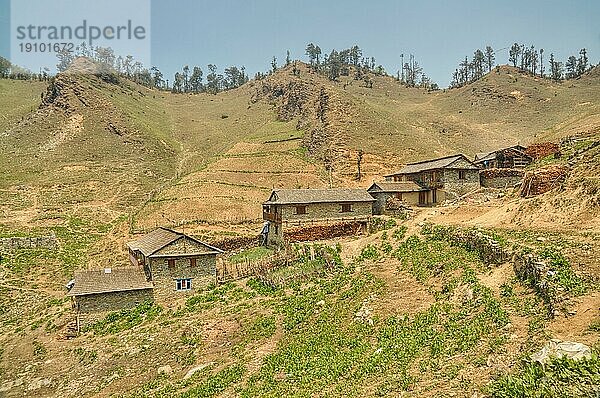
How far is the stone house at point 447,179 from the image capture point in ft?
150

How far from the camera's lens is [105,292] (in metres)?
29.7

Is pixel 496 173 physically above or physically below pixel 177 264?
above

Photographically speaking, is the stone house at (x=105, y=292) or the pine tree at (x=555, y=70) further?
the pine tree at (x=555, y=70)

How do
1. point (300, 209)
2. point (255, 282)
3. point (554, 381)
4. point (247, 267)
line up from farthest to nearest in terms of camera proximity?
1. point (300, 209)
2. point (247, 267)
3. point (255, 282)
4. point (554, 381)

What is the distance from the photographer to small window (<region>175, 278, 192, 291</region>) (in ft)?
108

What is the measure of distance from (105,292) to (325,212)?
772 inches

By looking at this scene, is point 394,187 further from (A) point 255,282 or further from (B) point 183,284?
(B) point 183,284

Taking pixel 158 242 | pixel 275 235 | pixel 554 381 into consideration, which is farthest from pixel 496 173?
pixel 554 381

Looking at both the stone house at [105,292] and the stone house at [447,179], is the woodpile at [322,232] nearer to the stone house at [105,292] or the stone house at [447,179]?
the stone house at [447,179]

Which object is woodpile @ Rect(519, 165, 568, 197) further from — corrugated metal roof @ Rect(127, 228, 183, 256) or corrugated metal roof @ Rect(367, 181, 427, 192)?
corrugated metal roof @ Rect(127, 228, 183, 256)

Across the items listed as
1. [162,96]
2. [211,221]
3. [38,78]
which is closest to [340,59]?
[162,96]

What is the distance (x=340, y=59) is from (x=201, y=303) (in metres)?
137

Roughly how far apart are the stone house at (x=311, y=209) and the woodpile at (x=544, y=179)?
14491 millimetres

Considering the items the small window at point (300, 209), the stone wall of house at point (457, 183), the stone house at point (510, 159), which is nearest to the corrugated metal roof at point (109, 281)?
the small window at point (300, 209)
